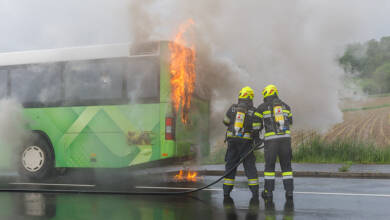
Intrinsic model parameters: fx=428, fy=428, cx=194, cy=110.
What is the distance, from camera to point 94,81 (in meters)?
9.70

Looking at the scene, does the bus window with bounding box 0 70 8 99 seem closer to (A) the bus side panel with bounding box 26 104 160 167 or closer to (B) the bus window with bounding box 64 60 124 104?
(A) the bus side panel with bounding box 26 104 160 167

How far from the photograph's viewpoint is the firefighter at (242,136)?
736cm

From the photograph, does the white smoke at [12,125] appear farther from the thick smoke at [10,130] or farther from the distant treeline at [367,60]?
the distant treeline at [367,60]

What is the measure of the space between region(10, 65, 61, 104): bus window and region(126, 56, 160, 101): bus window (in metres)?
2.00

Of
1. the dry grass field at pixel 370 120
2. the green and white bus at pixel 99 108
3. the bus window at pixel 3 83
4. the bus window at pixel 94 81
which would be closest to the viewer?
the green and white bus at pixel 99 108

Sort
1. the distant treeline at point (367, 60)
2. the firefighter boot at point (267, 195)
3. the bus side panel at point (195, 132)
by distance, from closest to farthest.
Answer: the firefighter boot at point (267, 195), the bus side panel at point (195, 132), the distant treeline at point (367, 60)

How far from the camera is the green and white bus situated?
354 inches

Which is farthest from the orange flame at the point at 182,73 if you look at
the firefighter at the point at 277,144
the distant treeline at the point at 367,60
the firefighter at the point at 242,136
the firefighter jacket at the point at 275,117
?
the distant treeline at the point at 367,60

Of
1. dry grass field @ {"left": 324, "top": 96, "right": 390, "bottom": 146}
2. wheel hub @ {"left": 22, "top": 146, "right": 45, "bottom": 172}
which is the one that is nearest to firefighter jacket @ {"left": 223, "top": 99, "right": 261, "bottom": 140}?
wheel hub @ {"left": 22, "top": 146, "right": 45, "bottom": 172}

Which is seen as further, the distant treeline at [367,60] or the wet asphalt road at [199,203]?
the distant treeline at [367,60]

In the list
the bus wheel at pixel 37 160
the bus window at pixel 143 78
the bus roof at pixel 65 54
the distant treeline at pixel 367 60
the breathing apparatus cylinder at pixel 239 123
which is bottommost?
the bus wheel at pixel 37 160

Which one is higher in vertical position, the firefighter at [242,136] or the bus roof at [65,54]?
the bus roof at [65,54]

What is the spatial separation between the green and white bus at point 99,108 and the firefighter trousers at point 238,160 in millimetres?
1693

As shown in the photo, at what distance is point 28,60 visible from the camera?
408 inches
